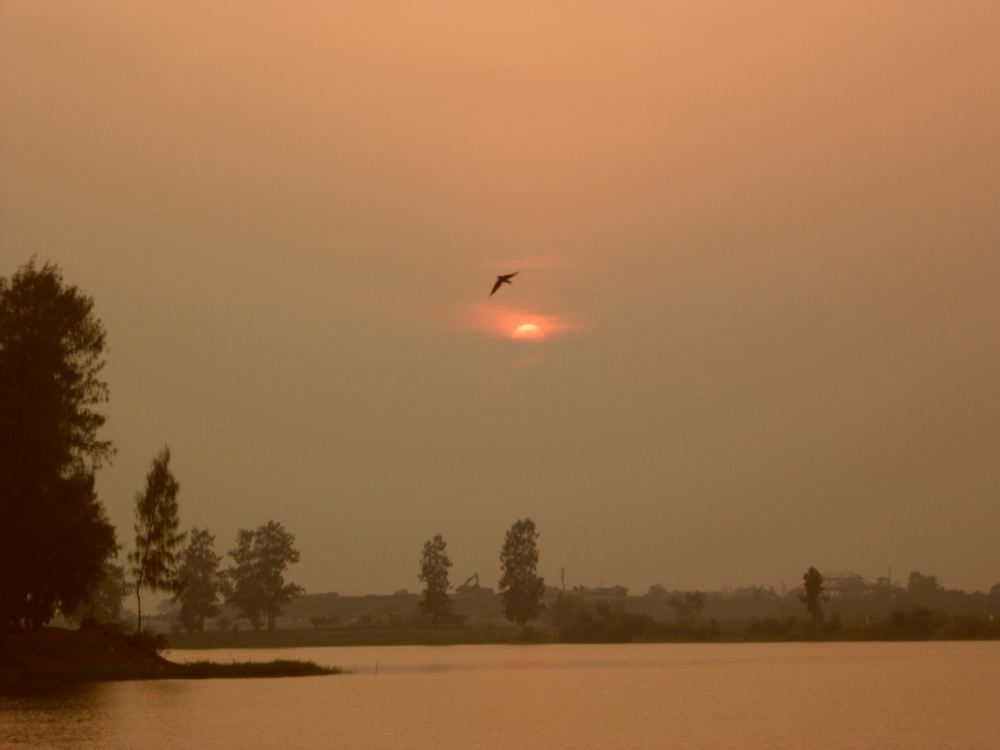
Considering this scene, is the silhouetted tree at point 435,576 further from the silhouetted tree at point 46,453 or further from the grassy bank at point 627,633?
the silhouetted tree at point 46,453

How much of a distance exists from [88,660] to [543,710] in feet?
79.9

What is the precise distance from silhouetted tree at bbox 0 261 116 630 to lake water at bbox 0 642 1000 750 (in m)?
5.41

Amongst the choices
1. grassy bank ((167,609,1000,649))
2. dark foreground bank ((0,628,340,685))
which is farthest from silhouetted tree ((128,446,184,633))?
grassy bank ((167,609,1000,649))

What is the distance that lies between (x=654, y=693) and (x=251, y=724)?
2176 cm

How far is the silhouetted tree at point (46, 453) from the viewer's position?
63938 millimetres

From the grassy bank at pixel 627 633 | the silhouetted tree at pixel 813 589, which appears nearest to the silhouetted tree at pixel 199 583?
the grassy bank at pixel 627 633

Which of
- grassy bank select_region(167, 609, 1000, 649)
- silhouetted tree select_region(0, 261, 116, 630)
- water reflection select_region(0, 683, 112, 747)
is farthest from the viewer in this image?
grassy bank select_region(167, 609, 1000, 649)

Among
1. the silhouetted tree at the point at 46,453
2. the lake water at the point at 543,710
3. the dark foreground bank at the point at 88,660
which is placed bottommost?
the lake water at the point at 543,710

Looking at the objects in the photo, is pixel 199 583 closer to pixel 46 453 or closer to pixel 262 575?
pixel 262 575

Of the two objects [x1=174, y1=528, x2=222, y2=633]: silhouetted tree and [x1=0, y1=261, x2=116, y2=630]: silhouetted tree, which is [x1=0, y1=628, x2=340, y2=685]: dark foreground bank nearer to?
[x1=0, y1=261, x2=116, y2=630]: silhouetted tree

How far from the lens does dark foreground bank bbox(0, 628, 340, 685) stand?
65.4 meters

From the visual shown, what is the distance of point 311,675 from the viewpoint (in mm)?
81812

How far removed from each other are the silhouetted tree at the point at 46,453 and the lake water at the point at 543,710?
5.41 m

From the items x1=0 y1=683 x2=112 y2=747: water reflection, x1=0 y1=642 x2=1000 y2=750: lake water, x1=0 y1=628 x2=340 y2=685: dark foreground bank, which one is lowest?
x1=0 y1=642 x2=1000 y2=750: lake water
